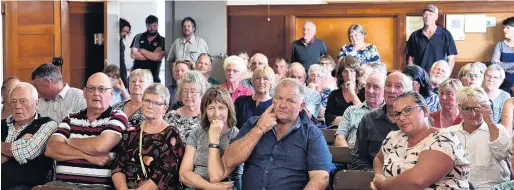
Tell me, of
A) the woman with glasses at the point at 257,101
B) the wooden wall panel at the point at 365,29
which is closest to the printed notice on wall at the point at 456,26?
the wooden wall panel at the point at 365,29

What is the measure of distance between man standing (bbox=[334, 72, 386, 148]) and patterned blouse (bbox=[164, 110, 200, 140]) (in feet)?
2.91

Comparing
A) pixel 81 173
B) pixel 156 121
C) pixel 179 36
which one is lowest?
pixel 81 173

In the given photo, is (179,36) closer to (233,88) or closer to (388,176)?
(233,88)

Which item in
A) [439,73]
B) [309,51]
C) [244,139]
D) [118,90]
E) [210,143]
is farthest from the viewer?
[309,51]

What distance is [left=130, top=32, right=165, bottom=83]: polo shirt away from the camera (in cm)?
949

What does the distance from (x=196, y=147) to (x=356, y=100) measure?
71.8 inches

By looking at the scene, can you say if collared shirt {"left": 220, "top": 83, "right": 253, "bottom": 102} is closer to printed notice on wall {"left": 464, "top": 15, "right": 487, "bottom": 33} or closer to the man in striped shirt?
the man in striped shirt

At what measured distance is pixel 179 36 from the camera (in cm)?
949

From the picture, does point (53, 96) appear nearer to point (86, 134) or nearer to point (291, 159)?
point (86, 134)

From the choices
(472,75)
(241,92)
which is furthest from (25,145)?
(472,75)

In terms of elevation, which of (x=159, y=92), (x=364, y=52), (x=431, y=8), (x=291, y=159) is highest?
(x=431, y=8)

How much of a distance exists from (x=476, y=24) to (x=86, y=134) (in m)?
5.71

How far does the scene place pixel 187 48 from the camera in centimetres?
926

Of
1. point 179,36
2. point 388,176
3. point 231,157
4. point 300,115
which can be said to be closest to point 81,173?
point 231,157
